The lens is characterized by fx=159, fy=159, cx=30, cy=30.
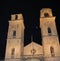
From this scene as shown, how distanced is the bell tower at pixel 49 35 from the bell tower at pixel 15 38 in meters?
3.74

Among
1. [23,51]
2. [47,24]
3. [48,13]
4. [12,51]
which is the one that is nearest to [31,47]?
[23,51]

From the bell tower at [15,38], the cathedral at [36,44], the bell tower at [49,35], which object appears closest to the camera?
the bell tower at [49,35]

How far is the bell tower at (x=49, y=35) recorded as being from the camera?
953 inches

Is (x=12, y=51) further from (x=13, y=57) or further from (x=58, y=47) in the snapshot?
(x=58, y=47)

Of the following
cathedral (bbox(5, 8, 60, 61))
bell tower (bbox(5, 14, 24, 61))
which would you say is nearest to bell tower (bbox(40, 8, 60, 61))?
cathedral (bbox(5, 8, 60, 61))

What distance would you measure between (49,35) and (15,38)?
18.6ft

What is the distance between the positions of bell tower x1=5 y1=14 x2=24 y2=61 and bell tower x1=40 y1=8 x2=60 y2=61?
12.3ft

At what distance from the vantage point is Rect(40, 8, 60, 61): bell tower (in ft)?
79.5

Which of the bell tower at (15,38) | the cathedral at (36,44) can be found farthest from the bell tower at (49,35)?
the bell tower at (15,38)

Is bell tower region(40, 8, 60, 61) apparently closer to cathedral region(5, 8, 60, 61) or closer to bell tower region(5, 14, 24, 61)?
cathedral region(5, 8, 60, 61)

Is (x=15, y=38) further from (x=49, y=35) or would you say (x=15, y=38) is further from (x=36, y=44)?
(x=49, y=35)

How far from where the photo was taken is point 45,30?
88.8 ft

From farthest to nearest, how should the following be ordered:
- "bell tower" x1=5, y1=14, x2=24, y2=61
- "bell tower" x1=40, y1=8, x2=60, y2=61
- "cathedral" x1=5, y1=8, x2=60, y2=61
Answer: "bell tower" x1=5, y1=14, x2=24, y2=61
"cathedral" x1=5, y1=8, x2=60, y2=61
"bell tower" x1=40, y1=8, x2=60, y2=61

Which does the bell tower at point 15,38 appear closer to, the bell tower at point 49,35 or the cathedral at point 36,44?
the cathedral at point 36,44
